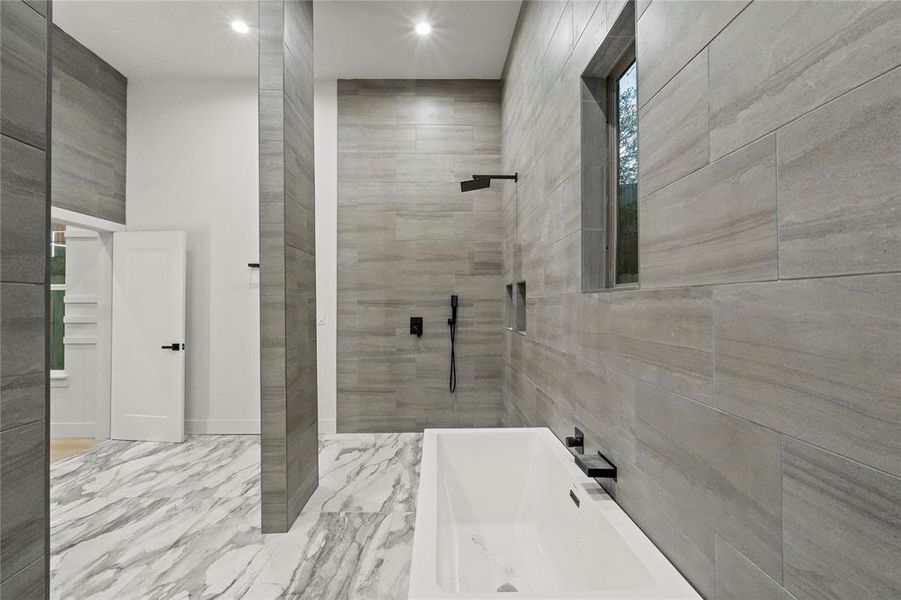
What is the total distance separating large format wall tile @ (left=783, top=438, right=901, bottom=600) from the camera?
511 millimetres

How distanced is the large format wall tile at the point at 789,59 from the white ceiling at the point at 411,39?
2703 mm

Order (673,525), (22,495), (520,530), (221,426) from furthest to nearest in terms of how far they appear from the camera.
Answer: (221,426), (520,530), (673,525), (22,495)

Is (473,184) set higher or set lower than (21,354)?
higher

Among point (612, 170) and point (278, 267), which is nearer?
point (612, 170)

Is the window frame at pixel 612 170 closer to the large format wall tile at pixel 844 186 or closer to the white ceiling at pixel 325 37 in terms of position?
the large format wall tile at pixel 844 186

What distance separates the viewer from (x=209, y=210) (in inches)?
158

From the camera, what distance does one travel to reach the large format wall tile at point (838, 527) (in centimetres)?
51

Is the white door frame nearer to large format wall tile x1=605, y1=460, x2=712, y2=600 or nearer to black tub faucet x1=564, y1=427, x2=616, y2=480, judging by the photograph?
black tub faucet x1=564, y1=427, x2=616, y2=480

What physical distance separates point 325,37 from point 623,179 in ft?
9.53

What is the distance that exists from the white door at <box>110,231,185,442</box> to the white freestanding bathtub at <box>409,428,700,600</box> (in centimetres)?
312

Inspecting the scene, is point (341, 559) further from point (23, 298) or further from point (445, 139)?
point (445, 139)

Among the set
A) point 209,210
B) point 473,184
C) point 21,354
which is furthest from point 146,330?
point 21,354

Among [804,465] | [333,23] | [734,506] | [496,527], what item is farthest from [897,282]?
[333,23]

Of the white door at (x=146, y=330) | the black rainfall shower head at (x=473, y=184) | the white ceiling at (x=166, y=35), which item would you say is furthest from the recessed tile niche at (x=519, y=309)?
the white door at (x=146, y=330)
